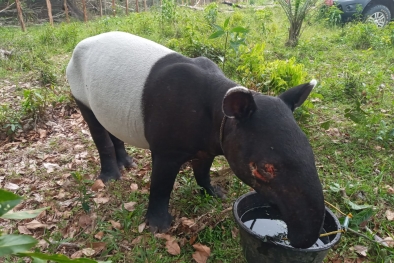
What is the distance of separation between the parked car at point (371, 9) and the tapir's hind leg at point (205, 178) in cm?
950

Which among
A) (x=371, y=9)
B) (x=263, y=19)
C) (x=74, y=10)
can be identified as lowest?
(x=74, y=10)

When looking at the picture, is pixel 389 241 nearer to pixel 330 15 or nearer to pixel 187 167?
pixel 187 167

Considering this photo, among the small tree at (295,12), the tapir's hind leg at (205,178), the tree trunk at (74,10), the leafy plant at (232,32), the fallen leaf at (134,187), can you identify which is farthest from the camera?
the tree trunk at (74,10)

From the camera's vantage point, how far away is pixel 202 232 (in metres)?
3.08

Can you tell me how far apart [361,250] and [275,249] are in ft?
3.56

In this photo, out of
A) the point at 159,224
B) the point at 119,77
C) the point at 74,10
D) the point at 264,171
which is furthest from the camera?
the point at 74,10

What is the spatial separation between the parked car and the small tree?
295 cm

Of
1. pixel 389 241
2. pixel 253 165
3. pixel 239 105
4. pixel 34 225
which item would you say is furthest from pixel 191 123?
pixel 389 241

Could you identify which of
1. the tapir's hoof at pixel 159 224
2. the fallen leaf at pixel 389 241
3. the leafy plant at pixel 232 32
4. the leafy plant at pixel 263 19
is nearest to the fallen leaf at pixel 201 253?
the tapir's hoof at pixel 159 224

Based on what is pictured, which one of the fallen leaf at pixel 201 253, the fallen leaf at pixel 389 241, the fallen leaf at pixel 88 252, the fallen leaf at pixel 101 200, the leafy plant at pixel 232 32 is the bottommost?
the fallen leaf at pixel 101 200

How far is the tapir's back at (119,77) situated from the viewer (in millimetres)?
2924

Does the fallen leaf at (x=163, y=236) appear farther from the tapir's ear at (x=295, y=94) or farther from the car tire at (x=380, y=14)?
the car tire at (x=380, y=14)

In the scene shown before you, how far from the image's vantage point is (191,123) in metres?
2.63

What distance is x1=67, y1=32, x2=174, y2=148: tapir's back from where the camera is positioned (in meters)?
2.92
